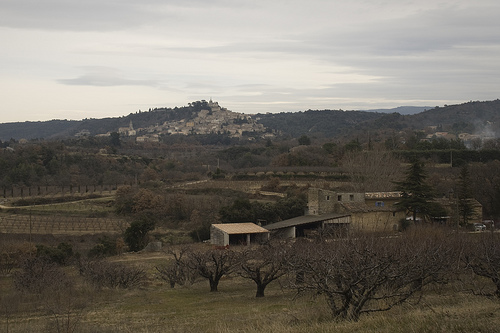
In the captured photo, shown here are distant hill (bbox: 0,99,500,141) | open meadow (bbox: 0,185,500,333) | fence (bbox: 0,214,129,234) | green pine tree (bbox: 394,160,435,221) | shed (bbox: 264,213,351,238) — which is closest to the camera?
open meadow (bbox: 0,185,500,333)

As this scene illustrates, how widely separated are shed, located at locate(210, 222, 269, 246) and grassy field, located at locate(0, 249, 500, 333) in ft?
26.9

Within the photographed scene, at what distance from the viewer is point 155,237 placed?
36.9 metres

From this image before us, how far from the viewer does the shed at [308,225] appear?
3266cm

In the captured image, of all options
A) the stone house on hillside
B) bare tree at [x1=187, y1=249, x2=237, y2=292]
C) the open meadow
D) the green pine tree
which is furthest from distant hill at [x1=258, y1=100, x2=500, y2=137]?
bare tree at [x1=187, y1=249, x2=237, y2=292]

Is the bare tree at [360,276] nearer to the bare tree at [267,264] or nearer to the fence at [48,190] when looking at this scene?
the bare tree at [267,264]

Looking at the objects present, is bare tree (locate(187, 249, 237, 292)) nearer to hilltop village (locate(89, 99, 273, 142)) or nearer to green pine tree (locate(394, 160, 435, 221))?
green pine tree (locate(394, 160, 435, 221))

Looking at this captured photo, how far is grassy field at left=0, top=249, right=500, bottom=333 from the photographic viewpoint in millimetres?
9695

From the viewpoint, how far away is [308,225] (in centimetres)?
3438

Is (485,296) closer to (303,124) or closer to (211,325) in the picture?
A: (211,325)

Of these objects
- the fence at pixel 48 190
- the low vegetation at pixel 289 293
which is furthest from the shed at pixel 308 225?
the fence at pixel 48 190

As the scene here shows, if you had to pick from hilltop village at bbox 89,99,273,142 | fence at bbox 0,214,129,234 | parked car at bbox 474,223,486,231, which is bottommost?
fence at bbox 0,214,129,234

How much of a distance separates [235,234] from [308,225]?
192 inches

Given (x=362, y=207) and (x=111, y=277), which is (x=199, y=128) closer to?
(x=362, y=207)

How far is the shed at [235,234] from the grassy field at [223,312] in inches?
323
